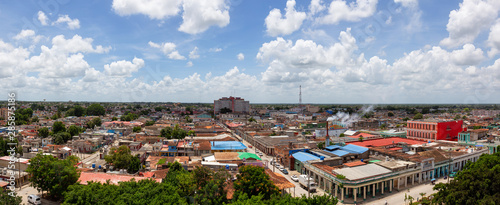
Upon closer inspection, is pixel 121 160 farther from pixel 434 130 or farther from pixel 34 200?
pixel 434 130

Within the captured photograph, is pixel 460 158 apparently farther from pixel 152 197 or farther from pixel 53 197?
pixel 53 197

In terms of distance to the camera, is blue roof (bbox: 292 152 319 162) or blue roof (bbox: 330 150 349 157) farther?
blue roof (bbox: 330 150 349 157)

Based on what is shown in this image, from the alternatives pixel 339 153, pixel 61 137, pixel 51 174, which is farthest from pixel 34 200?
pixel 61 137

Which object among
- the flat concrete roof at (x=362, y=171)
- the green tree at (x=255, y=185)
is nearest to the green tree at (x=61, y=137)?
the green tree at (x=255, y=185)

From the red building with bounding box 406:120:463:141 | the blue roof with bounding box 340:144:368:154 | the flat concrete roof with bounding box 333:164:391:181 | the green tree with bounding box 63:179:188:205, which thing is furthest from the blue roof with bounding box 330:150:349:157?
the red building with bounding box 406:120:463:141

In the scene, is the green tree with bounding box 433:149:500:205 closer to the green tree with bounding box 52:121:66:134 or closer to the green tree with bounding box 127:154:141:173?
the green tree with bounding box 127:154:141:173

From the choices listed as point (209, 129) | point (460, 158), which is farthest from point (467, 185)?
point (209, 129)
